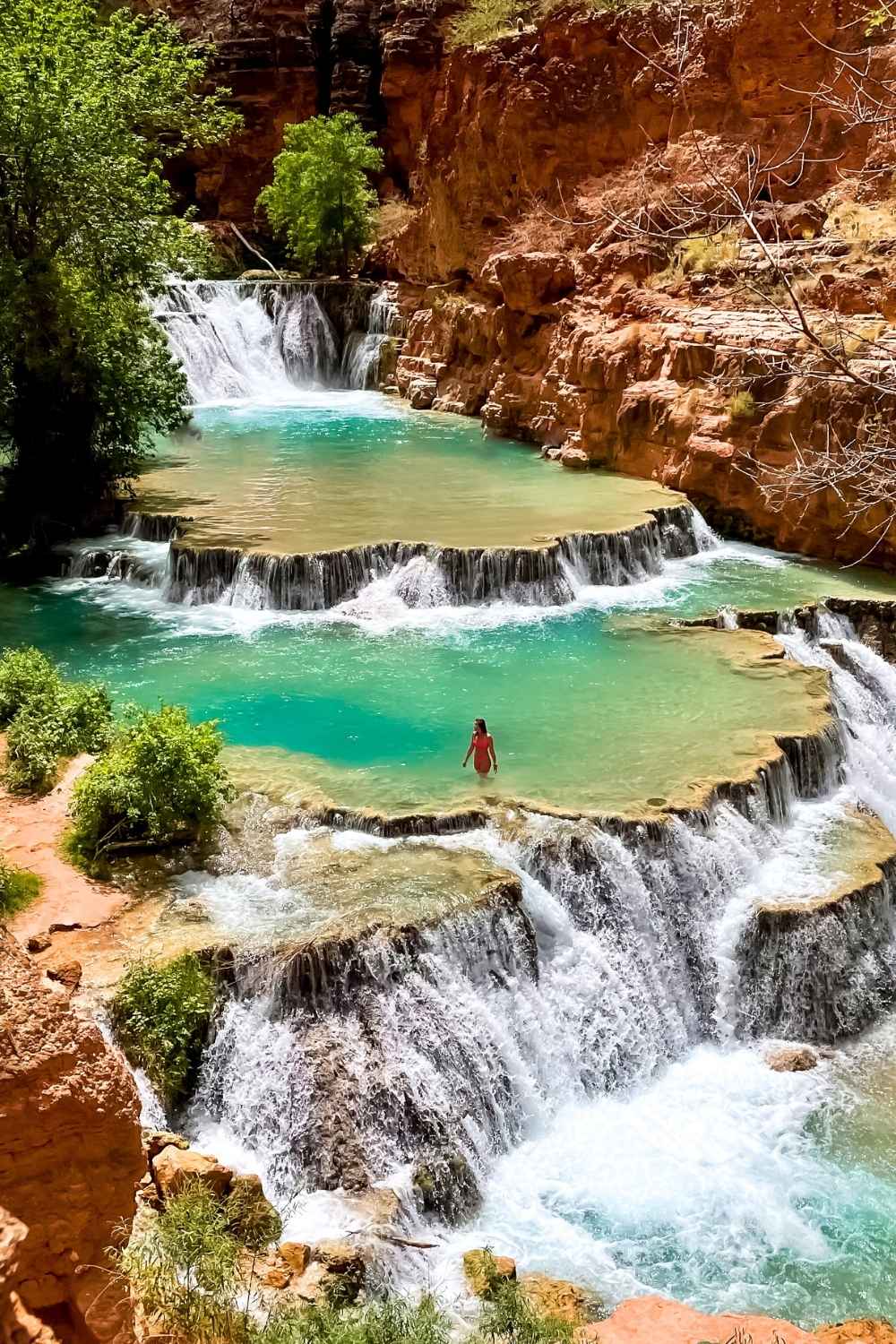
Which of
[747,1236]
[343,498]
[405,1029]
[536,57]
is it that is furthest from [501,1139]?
[536,57]

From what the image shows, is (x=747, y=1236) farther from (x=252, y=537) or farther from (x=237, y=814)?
(x=252, y=537)

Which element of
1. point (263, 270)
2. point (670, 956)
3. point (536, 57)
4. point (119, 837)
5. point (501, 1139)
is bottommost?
point (501, 1139)

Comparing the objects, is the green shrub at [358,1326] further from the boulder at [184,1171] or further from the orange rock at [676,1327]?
the boulder at [184,1171]

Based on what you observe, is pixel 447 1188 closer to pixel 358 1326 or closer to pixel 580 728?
pixel 358 1326

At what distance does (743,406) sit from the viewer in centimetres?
1723

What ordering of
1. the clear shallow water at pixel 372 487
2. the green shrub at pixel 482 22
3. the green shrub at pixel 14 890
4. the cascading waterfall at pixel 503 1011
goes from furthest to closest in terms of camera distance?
the green shrub at pixel 482 22 → the clear shallow water at pixel 372 487 → the green shrub at pixel 14 890 → the cascading waterfall at pixel 503 1011

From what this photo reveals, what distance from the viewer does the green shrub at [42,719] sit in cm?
1062

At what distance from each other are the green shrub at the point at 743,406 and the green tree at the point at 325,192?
52.2 feet

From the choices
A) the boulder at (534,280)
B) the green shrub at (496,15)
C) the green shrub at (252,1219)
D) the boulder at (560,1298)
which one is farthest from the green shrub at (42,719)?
the green shrub at (496,15)

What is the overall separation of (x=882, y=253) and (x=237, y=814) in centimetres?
1175

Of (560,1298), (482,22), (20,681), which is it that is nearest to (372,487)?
(20,681)

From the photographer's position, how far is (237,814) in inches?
401

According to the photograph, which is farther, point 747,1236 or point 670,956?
point 670,956

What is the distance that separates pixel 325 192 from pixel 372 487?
14.0 m
